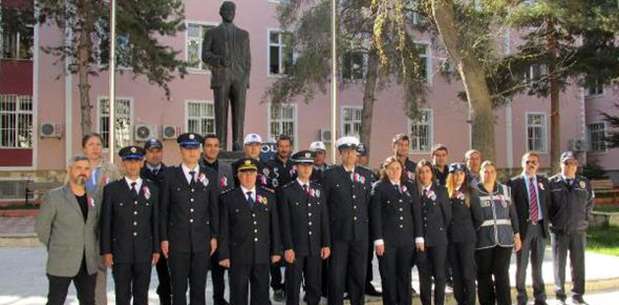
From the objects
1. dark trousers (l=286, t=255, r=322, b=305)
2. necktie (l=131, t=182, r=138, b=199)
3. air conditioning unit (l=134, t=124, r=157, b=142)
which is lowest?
dark trousers (l=286, t=255, r=322, b=305)

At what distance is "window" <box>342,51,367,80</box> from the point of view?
2484 cm

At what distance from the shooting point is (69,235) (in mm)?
5645

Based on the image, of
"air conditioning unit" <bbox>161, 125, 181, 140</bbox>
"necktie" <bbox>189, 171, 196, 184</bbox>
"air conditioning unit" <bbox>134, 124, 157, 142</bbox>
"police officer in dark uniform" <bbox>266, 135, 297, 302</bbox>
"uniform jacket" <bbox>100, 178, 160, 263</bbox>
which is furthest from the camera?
"air conditioning unit" <bbox>161, 125, 181, 140</bbox>

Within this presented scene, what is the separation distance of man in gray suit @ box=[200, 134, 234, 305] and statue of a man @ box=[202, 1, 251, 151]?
192 centimetres

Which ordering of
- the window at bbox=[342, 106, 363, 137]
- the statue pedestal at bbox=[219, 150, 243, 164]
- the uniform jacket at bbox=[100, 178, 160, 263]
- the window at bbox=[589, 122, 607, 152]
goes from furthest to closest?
the window at bbox=[589, 122, 607, 152]
the window at bbox=[342, 106, 363, 137]
the statue pedestal at bbox=[219, 150, 243, 164]
the uniform jacket at bbox=[100, 178, 160, 263]

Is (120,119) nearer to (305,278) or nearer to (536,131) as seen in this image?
(536,131)

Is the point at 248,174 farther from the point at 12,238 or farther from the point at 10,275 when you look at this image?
the point at 12,238

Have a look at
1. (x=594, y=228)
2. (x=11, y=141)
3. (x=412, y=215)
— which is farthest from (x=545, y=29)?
(x=11, y=141)

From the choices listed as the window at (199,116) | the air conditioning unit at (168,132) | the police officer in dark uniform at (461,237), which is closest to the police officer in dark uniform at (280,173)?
the police officer in dark uniform at (461,237)

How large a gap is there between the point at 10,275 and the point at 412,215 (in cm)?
600

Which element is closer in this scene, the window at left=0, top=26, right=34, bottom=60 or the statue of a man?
the statue of a man

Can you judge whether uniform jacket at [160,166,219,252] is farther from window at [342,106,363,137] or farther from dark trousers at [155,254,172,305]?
window at [342,106,363,137]

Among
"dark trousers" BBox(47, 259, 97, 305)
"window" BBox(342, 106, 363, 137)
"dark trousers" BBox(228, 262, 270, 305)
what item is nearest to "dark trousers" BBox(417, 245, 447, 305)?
"dark trousers" BBox(228, 262, 270, 305)

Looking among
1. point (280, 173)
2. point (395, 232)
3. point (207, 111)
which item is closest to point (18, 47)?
point (207, 111)
